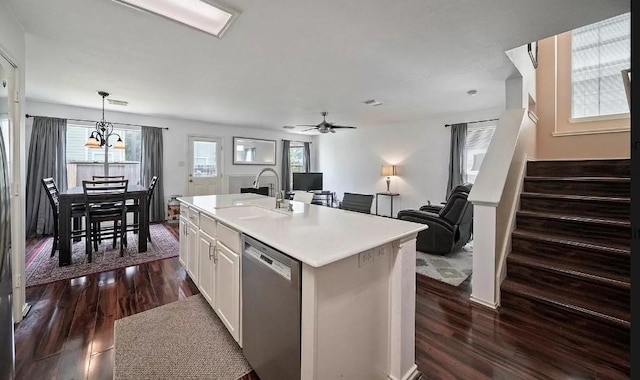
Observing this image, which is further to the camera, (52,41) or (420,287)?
(420,287)

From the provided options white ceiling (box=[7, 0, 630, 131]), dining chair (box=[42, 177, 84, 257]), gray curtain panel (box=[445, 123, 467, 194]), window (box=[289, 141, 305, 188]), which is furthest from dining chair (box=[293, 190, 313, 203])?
window (box=[289, 141, 305, 188])

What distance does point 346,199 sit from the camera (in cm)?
486

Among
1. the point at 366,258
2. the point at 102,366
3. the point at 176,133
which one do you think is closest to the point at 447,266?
the point at 366,258

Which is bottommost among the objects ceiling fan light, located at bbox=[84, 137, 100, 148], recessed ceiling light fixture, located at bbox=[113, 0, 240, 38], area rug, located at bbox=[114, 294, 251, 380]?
area rug, located at bbox=[114, 294, 251, 380]

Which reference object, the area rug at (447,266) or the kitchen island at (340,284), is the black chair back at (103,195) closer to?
the kitchen island at (340,284)

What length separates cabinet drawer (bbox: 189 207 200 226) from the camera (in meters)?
2.43

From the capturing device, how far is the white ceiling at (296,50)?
1991 mm

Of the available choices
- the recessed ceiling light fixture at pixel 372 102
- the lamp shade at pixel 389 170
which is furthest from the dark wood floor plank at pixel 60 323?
the lamp shade at pixel 389 170

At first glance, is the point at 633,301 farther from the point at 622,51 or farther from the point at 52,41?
the point at 622,51

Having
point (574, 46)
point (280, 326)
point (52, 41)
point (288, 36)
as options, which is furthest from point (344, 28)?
point (574, 46)

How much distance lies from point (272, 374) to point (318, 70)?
2953mm

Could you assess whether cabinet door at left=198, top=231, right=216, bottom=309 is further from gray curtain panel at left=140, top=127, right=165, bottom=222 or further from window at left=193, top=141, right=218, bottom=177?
window at left=193, top=141, right=218, bottom=177

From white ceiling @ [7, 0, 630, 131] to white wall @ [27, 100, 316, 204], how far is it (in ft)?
1.48

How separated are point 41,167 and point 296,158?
5.61 meters
